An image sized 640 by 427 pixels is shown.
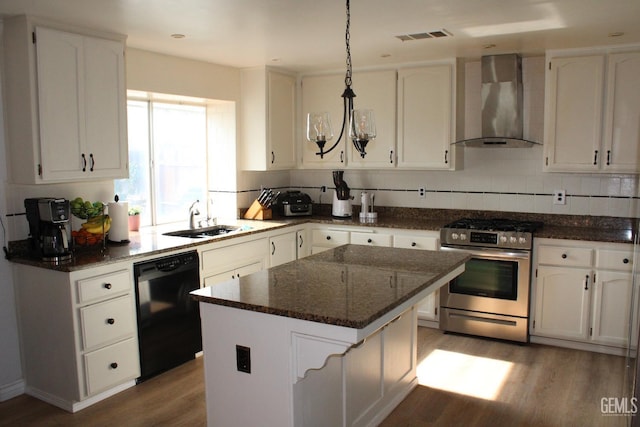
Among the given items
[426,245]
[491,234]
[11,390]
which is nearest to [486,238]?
[491,234]

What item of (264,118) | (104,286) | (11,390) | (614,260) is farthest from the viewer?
(264,118)

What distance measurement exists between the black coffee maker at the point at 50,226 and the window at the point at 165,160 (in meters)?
0.99

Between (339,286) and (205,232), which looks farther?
(205,232)

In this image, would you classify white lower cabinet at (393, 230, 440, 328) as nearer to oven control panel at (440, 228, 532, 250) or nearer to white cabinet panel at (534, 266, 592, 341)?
oven control panel at (440, 228, 532, 250)

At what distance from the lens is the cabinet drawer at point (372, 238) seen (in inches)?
190

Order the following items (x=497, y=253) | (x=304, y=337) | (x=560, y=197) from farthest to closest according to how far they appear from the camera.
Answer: (x=560, y=197) → (x=497, y=253) → (x=304, y=337)

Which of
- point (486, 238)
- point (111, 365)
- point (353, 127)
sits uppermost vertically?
point (353, 127)

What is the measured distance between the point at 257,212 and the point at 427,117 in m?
1.83

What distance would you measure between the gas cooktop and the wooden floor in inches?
33.9

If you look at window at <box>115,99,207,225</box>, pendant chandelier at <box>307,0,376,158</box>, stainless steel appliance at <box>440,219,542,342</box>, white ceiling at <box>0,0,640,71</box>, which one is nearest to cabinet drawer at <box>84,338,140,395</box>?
window at <box>115,99,207,225</box>

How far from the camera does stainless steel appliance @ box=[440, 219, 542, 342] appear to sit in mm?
4273

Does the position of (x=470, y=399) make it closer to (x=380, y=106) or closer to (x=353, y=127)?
(x=353, y=127)

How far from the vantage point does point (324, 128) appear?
268 centimetres

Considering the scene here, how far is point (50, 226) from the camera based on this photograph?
3.32m
